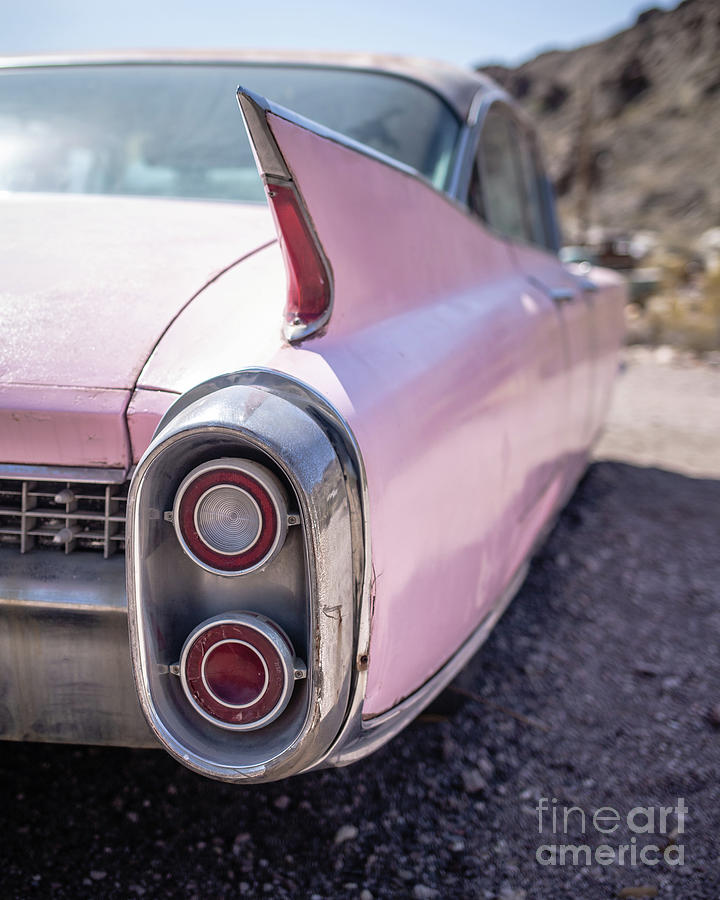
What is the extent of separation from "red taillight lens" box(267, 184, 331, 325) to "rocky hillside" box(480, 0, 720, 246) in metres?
26.9

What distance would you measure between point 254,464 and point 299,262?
38cm

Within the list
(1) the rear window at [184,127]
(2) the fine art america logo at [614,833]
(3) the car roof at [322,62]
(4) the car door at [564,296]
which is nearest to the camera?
(2) the fine art america logo at [614,833]

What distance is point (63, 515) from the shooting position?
1.35 m

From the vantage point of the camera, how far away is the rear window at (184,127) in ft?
7.78

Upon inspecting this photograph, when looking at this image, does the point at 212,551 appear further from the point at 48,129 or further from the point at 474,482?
the point at 48,129

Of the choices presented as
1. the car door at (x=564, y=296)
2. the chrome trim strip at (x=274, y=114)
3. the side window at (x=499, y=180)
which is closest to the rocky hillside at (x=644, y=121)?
the car door at (x=564, y=296)

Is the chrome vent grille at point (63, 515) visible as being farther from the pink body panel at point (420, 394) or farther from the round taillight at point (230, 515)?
the pink body panel at point (420, 394)

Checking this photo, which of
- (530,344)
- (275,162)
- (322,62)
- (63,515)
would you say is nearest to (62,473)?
(63,515)

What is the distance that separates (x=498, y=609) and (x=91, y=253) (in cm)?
118

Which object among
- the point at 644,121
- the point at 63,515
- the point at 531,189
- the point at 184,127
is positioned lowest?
the point at 63,515

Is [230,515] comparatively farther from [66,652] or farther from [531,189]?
[531,189]

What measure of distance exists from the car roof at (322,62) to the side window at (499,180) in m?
0.15

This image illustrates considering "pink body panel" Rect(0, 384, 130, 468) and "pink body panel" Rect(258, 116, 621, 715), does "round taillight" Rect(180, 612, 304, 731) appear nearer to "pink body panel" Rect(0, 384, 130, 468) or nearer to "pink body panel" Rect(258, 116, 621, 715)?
"pink body panel" Rect(258, 116, 621, 715)

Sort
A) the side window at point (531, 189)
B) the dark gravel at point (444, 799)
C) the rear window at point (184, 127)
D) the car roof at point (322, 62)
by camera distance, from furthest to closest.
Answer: the side window at point (531, 189)
the car roof at point (322, 62)
the rear window at point (184, 127)
the dark gravel at point (444, 799)
